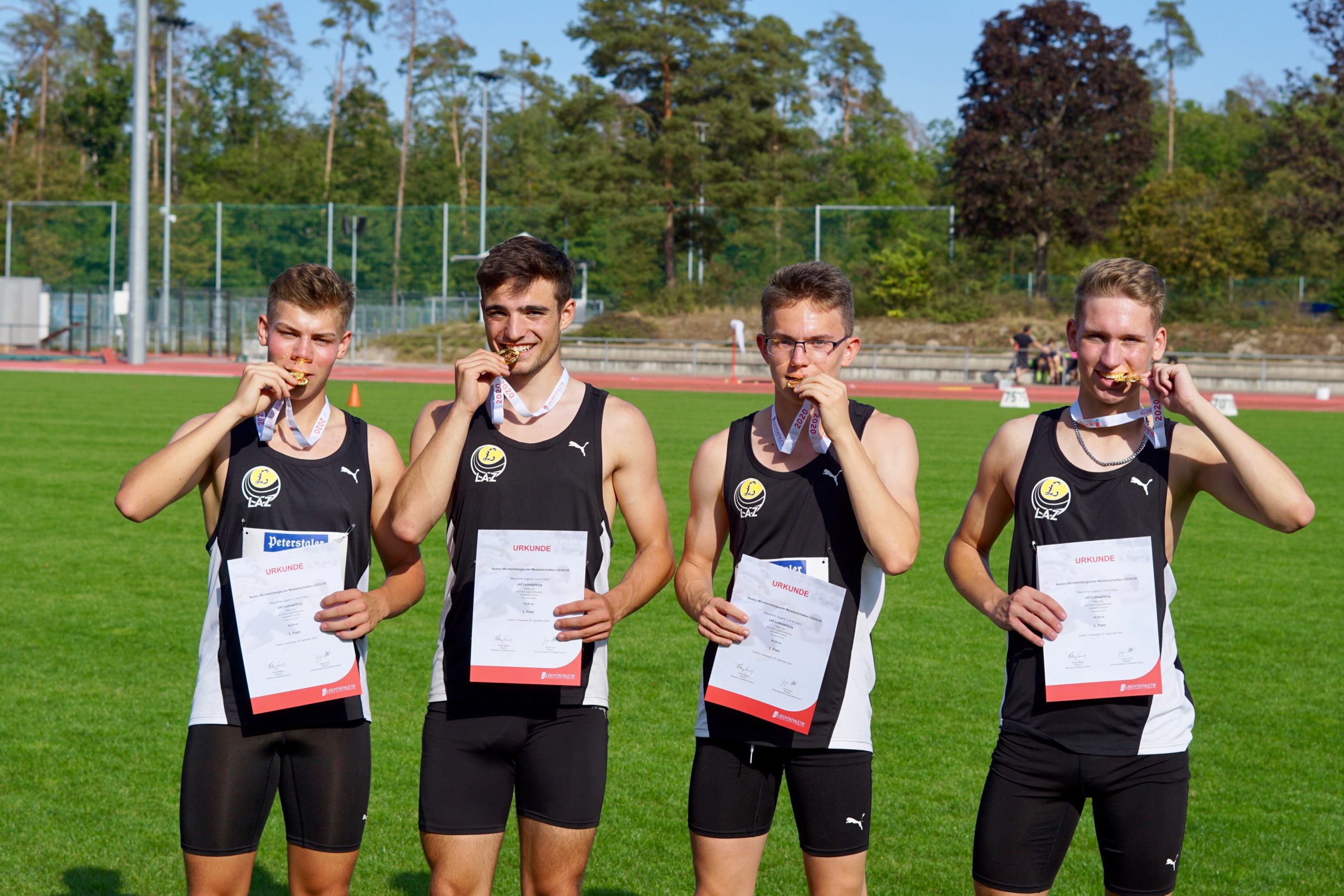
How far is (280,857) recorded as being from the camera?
204 inches

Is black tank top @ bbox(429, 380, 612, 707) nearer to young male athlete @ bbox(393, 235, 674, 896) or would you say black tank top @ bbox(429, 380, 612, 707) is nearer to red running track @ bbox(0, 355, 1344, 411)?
young male athlete @ bbox(393, 235, 674, 896)

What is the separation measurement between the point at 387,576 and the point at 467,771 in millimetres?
597

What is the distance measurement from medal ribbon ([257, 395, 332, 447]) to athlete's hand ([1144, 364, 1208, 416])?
2169 millimetres

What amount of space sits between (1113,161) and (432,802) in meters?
47.9

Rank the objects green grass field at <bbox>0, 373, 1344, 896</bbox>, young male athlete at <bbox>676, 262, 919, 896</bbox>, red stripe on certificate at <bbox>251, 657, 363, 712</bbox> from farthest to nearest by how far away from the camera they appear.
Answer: green grass field at <bbox>0, 373, 1344, 896</bbox>
young male athlete at <bbox>676, 262, 919, 896</bbox>
red stripe on certificate at <bbox>251, 657, 363, 712</bbox>

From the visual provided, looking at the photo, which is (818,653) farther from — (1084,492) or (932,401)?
(932,401)

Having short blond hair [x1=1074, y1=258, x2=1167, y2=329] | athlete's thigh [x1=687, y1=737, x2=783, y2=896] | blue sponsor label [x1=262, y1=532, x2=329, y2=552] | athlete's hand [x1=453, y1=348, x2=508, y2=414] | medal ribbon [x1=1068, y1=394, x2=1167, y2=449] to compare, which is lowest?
athlete's thigh [x1=687, y1=737, x2=783, y2=896]

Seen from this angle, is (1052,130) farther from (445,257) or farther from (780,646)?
(780,646)

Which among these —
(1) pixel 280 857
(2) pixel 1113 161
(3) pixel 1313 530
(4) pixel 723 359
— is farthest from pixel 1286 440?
(2) pixel 1113 161

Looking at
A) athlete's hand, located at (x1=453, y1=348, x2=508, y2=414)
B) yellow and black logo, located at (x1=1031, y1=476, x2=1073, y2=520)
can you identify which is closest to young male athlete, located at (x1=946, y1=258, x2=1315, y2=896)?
yellow and black logo, located at (x1=1031, y1=476, x2=1073, y2=520)

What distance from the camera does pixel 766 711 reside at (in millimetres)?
3506

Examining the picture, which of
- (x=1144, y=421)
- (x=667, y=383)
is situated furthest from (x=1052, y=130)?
(x=1144, y=421)

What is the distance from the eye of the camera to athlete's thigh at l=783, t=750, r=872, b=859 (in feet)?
11.7

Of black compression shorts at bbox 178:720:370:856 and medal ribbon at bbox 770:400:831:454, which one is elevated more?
medal ribbon at bbox 770:400:831:454
